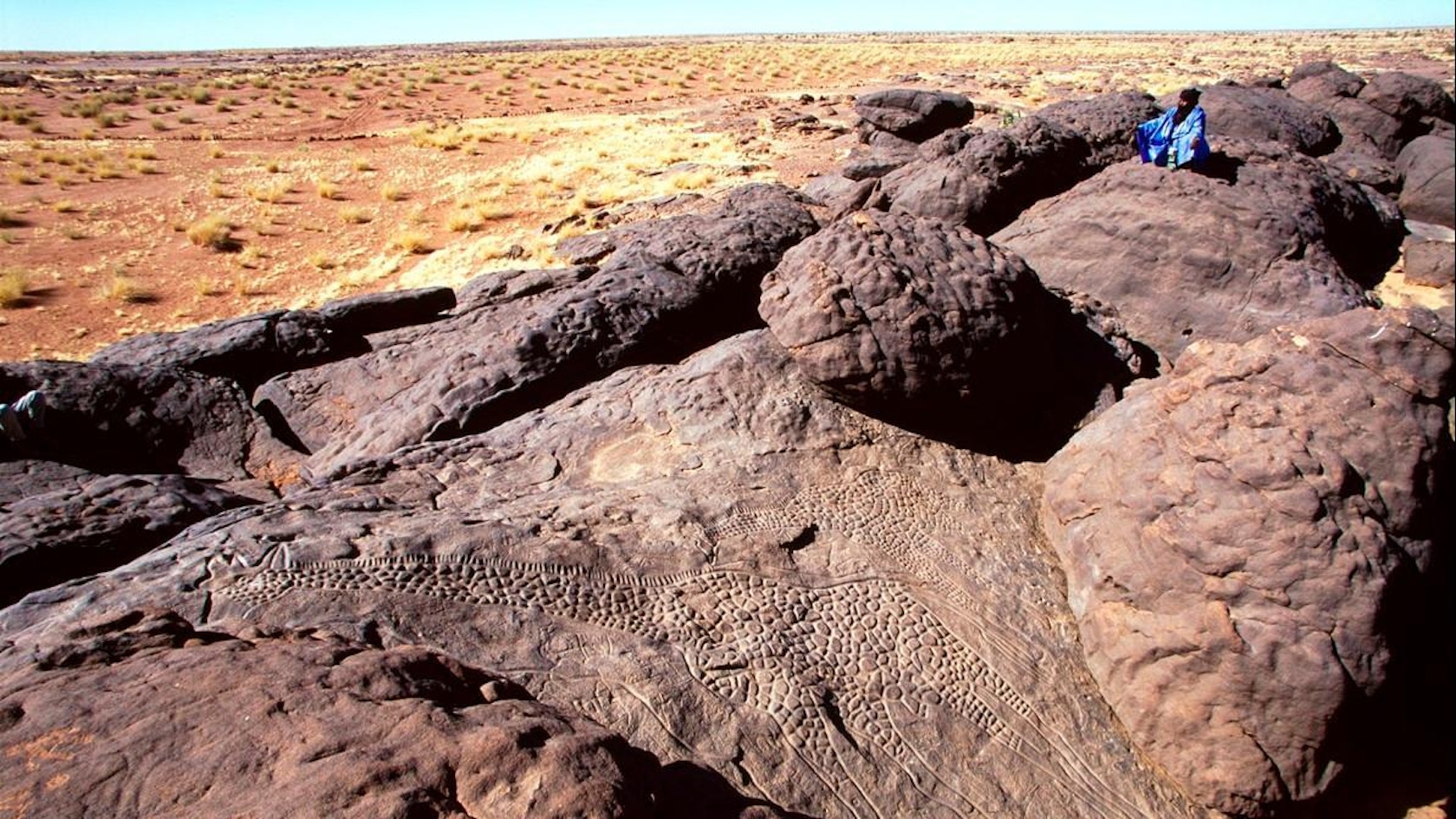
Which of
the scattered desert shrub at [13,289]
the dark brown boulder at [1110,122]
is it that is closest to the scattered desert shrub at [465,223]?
the scattered desert shrub at [13,289]

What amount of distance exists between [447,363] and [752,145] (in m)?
12.4

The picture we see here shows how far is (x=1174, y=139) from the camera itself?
7.70 metres

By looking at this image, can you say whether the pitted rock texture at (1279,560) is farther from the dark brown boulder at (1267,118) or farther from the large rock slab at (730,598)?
the dark brown boulder at (1267,118)

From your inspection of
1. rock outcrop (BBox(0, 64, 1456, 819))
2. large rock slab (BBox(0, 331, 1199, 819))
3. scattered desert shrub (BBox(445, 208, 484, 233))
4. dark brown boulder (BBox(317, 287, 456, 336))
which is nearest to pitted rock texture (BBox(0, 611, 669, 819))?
rock outcrop (BBox(0, 64, 1456, 819))

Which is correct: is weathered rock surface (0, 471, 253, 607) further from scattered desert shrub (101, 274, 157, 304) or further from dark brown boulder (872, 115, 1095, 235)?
scattered desert shrub (101, 274, 157, 304)

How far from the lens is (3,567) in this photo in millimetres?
3969

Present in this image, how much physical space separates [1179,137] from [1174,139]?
5cm

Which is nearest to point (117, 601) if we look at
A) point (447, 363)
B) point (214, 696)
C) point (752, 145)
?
point (214, 696)

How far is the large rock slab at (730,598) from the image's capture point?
11.1 ft

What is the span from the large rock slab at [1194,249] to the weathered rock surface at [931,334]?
5.22 feet

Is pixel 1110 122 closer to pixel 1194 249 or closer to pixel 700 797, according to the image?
pixel 1194 249

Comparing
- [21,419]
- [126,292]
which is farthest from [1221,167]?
[126,292]

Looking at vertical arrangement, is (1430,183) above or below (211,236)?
below

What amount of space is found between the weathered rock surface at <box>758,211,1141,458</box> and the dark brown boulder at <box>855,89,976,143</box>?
9.74 metres
